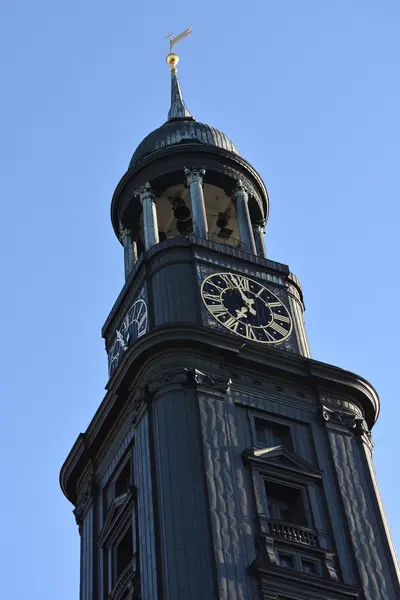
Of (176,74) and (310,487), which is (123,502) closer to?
(310,487)

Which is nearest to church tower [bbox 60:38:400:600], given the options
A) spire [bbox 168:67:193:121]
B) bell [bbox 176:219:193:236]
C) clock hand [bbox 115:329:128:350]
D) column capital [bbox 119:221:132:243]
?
clock hand [bbox 115:329:128:350]

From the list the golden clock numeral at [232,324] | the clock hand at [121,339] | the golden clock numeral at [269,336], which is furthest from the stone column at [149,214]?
the golden clock numeral at [269,336]

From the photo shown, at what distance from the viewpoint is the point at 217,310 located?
56312mm

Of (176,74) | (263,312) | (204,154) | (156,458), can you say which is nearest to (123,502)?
(156,458)

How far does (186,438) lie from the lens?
5091 cm

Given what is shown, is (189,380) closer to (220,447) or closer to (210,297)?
(220,447)

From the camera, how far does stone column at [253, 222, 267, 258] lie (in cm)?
6256

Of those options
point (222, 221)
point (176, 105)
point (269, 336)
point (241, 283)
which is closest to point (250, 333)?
point (269, 336)

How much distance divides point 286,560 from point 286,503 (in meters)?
3.21

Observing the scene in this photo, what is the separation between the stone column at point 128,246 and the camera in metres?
63.0

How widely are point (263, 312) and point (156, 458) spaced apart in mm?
9122

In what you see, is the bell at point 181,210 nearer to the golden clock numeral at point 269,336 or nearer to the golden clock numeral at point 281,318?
the golden clock numeral at point 281,318

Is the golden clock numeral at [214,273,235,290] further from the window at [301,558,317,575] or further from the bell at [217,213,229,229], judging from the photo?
the window at [301,558,317,575]

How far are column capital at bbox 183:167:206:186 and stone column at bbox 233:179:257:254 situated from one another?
164cm
